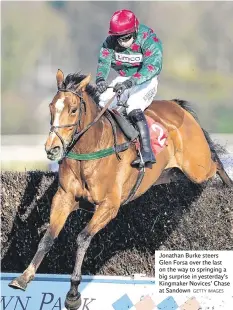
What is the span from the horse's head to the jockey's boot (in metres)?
0.45

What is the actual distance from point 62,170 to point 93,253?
4.78ft

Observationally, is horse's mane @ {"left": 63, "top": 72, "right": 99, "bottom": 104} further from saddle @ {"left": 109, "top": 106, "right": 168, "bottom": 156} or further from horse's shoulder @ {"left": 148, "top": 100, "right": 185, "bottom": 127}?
horse's shoulder @ {"left": 148, "top": 100, "right": 185, "bottom": 127}

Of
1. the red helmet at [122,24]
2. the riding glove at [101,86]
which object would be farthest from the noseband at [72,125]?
the red helmet at [122,24]

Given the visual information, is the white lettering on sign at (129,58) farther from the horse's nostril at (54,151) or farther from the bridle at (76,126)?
the horse's nostril at (54,151)

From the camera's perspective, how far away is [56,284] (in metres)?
4.00

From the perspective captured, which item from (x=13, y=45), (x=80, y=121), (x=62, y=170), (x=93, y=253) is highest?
(x=80, y=121)

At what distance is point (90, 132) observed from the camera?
3297mm

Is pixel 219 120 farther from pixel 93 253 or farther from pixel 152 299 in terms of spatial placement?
pixel 152 299

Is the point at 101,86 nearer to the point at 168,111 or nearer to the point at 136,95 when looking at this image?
the point at 136,95

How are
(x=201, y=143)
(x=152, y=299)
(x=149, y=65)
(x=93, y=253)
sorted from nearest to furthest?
1. (x=149, y=65)
2. (x=152, y=299)
3. (x=201, y=143)
4. (x=93, y=253)

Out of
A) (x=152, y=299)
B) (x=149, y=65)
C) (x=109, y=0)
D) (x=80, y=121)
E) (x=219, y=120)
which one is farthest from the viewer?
(x=109, y=0)

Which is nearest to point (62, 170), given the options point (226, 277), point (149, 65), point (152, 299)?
point (149, 65)

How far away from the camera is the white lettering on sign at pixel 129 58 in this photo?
3676 millimetres

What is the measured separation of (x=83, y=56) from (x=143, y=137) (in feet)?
7.28
